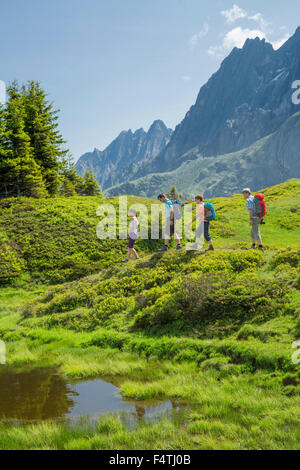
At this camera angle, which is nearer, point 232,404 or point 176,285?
point 232,404

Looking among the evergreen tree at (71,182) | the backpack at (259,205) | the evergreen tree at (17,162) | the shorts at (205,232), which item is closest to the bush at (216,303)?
the shorts at (205,232)

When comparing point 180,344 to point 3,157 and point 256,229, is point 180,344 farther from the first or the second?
point 3,157

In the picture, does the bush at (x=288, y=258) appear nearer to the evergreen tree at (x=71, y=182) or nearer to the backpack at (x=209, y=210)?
the backpack at (x=209, y=210)

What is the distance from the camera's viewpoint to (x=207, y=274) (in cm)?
1211

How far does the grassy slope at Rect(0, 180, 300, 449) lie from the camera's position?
5.65 metres

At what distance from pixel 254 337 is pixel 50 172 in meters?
31.9

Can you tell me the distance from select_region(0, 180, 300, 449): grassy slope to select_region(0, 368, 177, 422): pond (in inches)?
14.7

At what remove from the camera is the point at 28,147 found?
31.2 metres

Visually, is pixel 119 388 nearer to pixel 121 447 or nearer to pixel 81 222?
pixel 121 447

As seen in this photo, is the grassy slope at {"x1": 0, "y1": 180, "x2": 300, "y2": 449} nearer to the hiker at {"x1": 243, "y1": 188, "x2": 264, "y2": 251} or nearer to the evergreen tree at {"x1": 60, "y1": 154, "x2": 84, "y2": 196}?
the hiker at {"x1": 243, "y1": 188, "x2": 264, "y2": 251}

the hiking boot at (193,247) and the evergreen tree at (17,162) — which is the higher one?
the evergreen tree at (17,162)

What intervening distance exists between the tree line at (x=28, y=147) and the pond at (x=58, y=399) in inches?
939

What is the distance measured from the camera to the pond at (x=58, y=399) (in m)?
6.77
